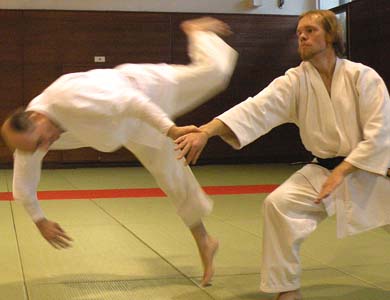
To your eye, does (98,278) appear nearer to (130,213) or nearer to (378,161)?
(378,161)

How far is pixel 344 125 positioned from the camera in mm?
2502

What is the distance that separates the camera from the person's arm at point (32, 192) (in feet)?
8.61

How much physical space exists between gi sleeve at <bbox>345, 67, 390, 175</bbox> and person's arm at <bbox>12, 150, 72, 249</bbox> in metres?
1.32

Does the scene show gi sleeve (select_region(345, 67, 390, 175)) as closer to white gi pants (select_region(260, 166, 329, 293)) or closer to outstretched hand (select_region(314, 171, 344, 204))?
outstretched hand (select_region(314, 171, 344, 204))

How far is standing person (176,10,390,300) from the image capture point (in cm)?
241

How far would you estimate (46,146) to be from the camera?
257 cm

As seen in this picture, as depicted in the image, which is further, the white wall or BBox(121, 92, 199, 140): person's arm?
the white wall

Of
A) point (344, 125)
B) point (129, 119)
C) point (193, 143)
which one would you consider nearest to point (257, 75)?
point (129, 119)

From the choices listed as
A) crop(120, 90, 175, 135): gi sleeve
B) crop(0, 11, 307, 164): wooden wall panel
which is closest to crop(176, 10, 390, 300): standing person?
crop(120, 90, 175, 135): gi sleeve

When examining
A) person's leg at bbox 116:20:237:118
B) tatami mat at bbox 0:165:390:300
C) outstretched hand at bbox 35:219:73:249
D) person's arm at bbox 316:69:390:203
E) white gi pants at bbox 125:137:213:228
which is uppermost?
person's leg at bbox 116:20:237:118

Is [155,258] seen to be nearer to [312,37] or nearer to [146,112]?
[146,112]

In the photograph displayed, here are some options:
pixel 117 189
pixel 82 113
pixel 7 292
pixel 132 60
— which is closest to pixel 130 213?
pixel 117 189

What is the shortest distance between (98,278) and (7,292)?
0.47 metres

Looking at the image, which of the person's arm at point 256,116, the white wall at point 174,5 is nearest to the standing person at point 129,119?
the person's arm at point 256,116
